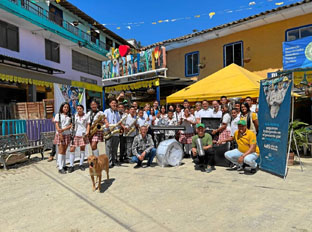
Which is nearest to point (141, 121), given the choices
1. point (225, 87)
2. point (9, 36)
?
point (225, 87)

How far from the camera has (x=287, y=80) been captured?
480 cm

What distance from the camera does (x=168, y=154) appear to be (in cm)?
607

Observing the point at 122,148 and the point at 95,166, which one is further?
the point at 122,148

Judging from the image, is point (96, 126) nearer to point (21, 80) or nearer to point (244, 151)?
point (244, 151)

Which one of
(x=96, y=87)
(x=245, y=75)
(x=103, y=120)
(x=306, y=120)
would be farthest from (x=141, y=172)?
(x=96, y=87)

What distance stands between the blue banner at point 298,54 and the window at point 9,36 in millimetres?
13821

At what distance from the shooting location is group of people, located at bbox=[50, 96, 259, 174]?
551 cm

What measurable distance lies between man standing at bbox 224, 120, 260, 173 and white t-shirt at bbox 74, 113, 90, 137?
11.4 ft

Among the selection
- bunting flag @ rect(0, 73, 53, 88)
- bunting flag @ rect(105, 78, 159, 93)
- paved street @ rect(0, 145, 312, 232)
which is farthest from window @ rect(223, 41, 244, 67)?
bunting flag @ rect(0, 73, 53, 88)

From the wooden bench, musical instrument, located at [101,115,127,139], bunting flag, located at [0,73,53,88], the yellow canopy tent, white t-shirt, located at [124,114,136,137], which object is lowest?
the wooden bench

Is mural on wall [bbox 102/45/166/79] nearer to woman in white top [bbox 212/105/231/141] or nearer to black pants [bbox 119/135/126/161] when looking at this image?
black pants [bbox 119/135/126/161]

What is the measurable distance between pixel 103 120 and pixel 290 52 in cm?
724

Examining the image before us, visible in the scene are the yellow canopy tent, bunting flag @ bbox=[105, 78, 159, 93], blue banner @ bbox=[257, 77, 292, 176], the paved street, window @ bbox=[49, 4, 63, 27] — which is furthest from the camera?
window @ bbox=[49, 4, 63, 27]

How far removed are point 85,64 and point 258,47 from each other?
14569 millimetres
